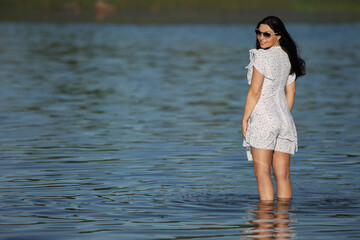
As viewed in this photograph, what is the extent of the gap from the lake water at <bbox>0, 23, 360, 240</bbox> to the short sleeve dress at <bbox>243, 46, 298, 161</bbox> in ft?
2.62

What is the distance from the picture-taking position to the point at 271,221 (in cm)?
885

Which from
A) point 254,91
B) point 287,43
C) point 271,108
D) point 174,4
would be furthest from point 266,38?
point 174,4

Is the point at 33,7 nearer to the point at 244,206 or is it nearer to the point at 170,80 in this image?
the point at 170,80

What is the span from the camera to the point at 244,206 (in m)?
9.73

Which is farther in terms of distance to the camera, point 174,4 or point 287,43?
point 174,4

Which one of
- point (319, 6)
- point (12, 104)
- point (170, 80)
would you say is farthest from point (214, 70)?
point (319, 6)

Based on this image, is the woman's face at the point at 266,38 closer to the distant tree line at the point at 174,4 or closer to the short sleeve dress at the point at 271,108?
the short sleeve dress at the point at 271,108

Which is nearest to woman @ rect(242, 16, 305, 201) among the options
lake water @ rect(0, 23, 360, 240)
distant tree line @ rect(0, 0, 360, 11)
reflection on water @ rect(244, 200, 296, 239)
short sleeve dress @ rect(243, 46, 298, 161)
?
short sleeve dress @ rect(243, 46, 298, 161)

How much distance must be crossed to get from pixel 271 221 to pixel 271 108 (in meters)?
1.18

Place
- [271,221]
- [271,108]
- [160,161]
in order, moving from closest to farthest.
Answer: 1. [271,221]
2. [271,108]
3. [160,161]

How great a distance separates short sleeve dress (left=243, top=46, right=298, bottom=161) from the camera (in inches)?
352

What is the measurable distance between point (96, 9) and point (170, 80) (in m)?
120

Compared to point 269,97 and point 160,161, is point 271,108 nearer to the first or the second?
point 269,97

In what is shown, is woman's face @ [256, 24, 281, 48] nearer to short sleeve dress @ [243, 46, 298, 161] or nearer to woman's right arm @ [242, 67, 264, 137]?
short sleeve dress @ [243, 46, 298, 161]
